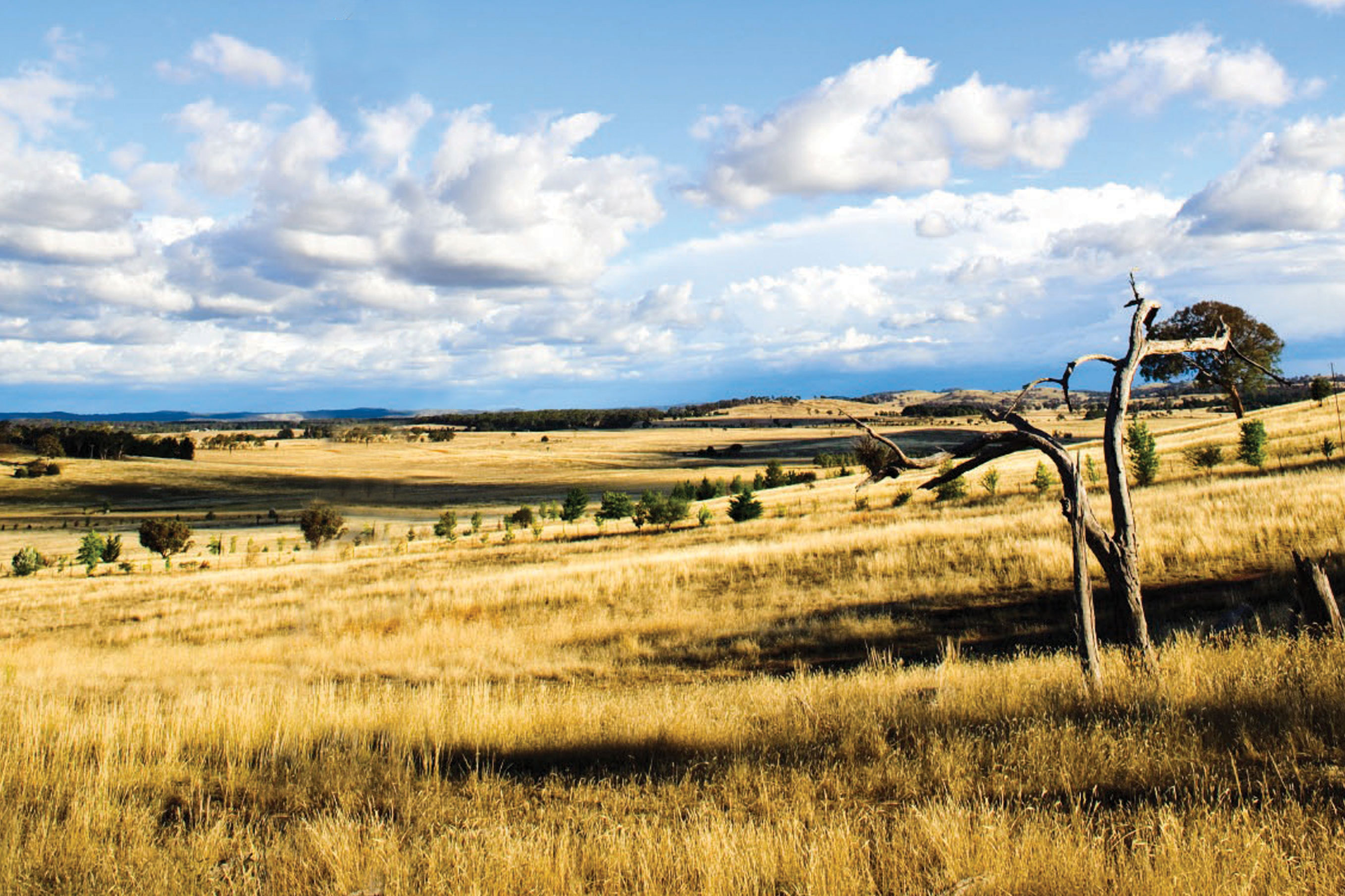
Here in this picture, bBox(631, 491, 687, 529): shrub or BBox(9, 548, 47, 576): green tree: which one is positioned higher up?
BBox(631, 491, 687, 529): shrub

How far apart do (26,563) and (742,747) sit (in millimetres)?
63652

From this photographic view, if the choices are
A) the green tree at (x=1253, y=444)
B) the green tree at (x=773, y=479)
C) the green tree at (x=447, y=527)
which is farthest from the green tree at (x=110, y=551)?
the green tree at (x=1253, y=444)

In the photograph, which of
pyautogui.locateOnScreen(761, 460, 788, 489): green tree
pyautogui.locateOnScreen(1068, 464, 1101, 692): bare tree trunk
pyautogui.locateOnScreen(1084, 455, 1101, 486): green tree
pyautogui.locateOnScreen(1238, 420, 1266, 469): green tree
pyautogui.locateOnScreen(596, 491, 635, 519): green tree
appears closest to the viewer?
pyautogui.locateOnScreen(1068, 464, 1101, 692): bare tree trunk

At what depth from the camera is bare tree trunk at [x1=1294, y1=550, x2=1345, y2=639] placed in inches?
325

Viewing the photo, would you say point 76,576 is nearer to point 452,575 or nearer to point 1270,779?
point 452,575

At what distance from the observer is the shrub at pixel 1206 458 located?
125 ft

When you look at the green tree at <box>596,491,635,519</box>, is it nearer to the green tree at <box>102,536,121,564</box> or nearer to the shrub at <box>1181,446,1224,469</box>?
the green tree at <box>102,536,121,564</box>

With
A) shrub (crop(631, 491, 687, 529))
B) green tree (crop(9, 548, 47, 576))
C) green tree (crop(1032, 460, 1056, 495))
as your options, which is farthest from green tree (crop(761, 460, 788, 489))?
green tree (crop(9, 548, 47, 576))

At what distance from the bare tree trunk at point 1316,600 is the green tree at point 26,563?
216 ft

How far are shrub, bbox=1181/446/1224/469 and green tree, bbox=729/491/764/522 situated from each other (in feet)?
75.9

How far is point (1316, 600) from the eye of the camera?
8.43m

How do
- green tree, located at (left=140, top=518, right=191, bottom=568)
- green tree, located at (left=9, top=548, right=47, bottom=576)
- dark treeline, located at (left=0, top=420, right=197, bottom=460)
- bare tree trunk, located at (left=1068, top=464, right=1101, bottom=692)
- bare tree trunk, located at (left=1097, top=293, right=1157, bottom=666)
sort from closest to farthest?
bare tree trunk, located at (left=1068, top=464, right=1101, bottom=692)
bare tree trunk, located at (left=1097, top=293, right=1157, bottom=666)
green tree, located at (left=9, top=548, right=47, bottom=576)
green tree, located at (left=140, top=518, right=191, bottom=568)
dark treeline, located at (left=0, top=420, right=197, bottom=460)

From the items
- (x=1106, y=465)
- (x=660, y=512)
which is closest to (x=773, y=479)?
(x=660, y=512)

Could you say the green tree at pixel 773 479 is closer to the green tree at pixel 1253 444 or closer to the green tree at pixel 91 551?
the green tree at pixel 1253 444
